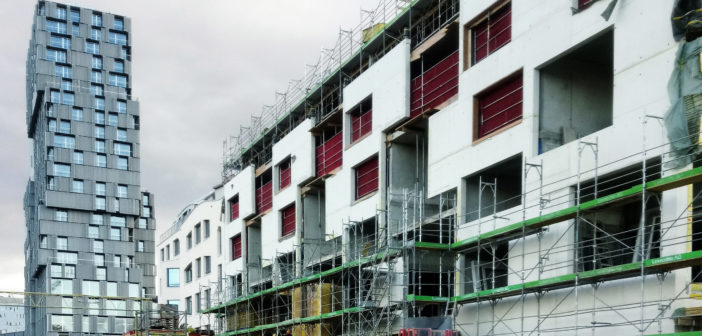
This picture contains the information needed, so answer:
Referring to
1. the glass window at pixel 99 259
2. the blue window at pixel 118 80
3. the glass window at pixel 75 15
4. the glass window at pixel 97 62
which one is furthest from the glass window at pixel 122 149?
the glass window at pixel 75 15

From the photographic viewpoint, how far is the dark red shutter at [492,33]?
97.2 feet

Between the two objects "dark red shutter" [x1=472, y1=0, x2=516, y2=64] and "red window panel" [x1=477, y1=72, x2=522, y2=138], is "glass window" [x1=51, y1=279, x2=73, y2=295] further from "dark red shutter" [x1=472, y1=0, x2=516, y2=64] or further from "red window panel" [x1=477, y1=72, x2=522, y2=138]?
"red window panel" [x1=477, y1=72, x2=522, y2=138]

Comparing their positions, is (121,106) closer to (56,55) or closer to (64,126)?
(64,126)

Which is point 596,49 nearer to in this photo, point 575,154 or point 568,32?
point 568,32

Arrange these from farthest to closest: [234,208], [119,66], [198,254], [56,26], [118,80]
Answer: [119,66]
[118,80]
[56,26]
[198,254]
[234,208]

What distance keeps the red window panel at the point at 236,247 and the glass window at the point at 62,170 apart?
63.2m

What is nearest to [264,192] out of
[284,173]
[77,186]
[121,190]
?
[284,173]

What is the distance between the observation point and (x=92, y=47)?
11838 centimetres

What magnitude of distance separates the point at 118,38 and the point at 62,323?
39.7 m

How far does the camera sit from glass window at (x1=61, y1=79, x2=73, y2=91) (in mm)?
115000

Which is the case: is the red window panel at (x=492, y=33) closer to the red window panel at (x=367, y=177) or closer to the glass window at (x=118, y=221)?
the red window panel at (x=367, y=177)

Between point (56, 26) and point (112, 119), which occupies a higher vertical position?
point (56, 26)

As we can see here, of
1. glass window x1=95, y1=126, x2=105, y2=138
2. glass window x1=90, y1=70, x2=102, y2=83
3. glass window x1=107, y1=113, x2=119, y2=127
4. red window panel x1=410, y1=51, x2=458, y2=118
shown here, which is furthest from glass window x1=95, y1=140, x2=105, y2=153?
red window panel x1=410, y1=51, x2=458, y2=118

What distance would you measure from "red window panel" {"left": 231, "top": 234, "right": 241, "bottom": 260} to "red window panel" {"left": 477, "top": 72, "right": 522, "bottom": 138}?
92.6 feet
